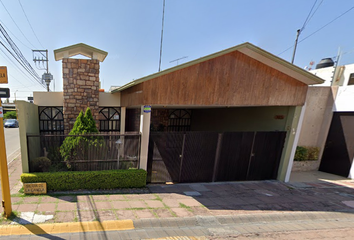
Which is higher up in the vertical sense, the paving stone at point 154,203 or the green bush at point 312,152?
the green bush at point 312,152

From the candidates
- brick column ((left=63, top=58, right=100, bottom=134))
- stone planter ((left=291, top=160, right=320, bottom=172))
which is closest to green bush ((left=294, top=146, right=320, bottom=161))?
stone planter ((left=291, top=160, right=320, bottom=172))

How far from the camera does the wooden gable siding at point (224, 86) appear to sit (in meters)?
4.42

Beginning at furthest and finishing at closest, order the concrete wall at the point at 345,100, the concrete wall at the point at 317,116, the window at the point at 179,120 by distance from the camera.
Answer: the window at the point at 179,120 < the concrete wall at the point at 317,116 < the concrete wall at the point at 345,100

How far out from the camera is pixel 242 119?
26.2 feet

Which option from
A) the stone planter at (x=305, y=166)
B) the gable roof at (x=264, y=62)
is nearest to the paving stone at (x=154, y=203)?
the gable roof at (x=264, y=62)

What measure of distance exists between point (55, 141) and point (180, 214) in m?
4.04

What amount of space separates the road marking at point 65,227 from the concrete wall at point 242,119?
628cm

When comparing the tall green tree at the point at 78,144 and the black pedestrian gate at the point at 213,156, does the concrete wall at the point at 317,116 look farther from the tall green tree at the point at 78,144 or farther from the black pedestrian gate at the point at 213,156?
the tall green tree at the point at 78,144

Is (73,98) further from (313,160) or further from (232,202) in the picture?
(313,160)

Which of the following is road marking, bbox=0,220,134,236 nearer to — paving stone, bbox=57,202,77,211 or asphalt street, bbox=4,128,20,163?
paving stone, bbox=57,202,77,211

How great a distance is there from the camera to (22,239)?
8.98ft

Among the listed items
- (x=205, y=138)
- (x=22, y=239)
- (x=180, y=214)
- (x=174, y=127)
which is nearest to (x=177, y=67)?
(x=205, y=138)

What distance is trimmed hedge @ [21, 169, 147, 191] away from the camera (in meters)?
4.26

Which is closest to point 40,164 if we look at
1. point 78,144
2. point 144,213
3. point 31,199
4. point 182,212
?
point 31,199
